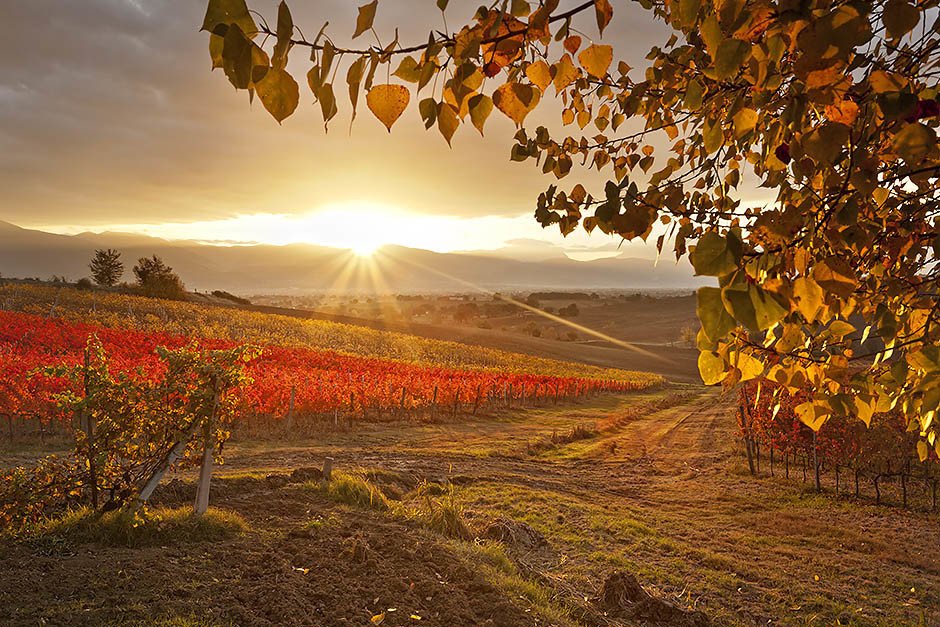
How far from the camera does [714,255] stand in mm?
1046

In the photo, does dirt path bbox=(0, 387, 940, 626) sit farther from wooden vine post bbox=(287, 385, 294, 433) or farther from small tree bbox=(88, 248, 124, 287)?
small tree bbox=(88, 248, 124, 287)

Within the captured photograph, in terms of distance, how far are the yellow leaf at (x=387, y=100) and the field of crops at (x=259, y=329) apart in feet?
133

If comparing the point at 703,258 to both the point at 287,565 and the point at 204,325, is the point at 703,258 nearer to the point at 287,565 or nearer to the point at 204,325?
the point at 287,565

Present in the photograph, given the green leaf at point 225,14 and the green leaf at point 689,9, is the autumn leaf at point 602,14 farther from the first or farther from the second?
the green leaf at point 225,14

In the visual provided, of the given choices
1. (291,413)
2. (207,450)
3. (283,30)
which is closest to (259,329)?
(291,413)

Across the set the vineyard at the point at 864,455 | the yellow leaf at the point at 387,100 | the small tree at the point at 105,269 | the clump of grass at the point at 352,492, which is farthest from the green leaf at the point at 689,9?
the small tree at the point at 105,269

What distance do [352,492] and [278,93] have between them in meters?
7.43

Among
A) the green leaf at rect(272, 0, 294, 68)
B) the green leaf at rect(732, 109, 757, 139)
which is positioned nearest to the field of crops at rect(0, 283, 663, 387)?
the green leaf at rect(272, 0, 294, 68)

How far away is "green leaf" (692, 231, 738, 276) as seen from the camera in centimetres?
103

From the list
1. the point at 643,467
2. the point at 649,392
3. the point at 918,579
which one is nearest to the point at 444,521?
the point at 918,579

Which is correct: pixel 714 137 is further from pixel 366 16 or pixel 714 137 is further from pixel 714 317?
pixel 366 16

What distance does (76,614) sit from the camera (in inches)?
140

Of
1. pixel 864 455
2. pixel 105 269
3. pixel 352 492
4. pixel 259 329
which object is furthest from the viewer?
pixel 105 269

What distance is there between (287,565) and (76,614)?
1.59 meters
